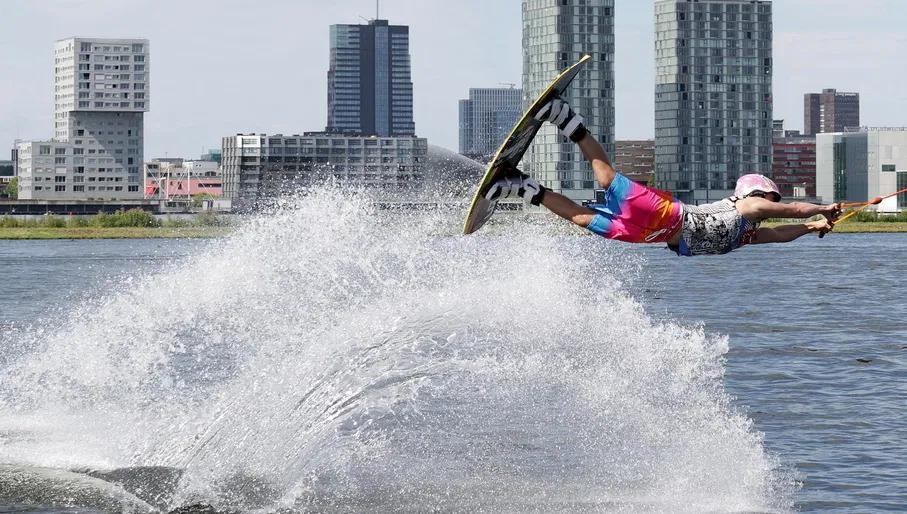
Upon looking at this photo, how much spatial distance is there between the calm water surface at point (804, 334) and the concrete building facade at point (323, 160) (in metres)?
82.9

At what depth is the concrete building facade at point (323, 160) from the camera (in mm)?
152750

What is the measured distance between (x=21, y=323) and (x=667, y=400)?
1824cm

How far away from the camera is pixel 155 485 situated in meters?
14.1

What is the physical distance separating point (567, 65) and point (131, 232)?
63.5 meters

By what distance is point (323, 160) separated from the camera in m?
157

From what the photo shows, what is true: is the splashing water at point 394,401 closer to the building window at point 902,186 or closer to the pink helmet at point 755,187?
the pink helmet at point 755,187

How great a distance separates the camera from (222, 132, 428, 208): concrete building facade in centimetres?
15275

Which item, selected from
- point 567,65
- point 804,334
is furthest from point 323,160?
point 804,334

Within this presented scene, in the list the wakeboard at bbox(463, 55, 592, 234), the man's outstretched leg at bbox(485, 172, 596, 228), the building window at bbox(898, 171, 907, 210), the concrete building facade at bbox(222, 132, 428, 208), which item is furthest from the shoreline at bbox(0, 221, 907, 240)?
the man's outstretched leg at bbox(485, 172, 596, 228)

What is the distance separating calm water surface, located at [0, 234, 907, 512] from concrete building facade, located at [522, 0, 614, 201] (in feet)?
250

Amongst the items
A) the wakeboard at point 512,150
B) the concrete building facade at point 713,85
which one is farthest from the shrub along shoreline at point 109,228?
the wakeboard at point 512,150

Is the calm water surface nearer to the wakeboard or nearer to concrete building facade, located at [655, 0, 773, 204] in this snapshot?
the wakeboard

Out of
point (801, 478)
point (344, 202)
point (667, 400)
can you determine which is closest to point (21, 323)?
point (344, 202)

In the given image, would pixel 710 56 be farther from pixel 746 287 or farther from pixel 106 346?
pixel 106 346
